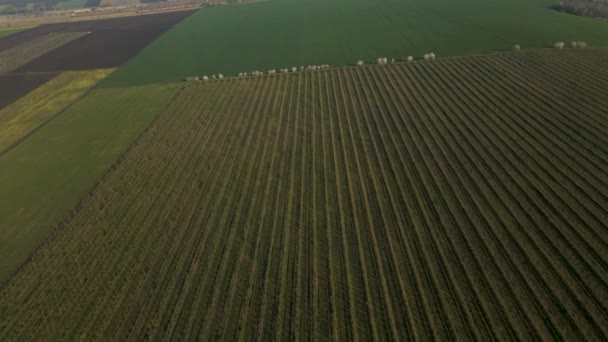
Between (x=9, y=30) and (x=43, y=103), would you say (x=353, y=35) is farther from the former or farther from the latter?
(x=9, y=30)

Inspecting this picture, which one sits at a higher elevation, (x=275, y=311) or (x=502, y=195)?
(x=502, y=195)

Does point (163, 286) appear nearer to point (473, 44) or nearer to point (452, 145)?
point (452, 145)

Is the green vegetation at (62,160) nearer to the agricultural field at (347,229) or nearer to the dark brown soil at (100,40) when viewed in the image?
the agricultural field at (347,229)

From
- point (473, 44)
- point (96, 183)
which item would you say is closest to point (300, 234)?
point (96, 183)

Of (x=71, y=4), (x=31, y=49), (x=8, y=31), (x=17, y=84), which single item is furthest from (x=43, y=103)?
(x=71, y=4)

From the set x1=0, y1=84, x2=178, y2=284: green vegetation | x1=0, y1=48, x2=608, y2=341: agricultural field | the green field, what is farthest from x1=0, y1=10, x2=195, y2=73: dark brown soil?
x1=0, y1=48, x2=608, y2=341: agricultural field

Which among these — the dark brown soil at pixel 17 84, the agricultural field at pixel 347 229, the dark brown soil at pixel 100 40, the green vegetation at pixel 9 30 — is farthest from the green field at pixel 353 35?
the green vegetation at pixel 9 30
